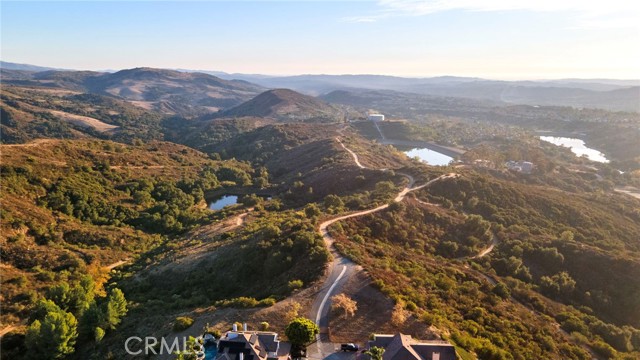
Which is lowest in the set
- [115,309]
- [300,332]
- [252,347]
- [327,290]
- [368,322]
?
[115,309]

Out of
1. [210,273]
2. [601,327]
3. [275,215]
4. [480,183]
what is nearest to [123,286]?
[210,273]

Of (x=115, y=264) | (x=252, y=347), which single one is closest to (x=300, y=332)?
(x=252, y=347)

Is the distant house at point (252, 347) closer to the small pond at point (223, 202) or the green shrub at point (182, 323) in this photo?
the green shrub at point (182, 323)

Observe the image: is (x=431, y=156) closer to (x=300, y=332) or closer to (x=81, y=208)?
(x=81, y=208)

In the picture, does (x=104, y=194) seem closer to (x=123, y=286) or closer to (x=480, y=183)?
(x=123, y=286)

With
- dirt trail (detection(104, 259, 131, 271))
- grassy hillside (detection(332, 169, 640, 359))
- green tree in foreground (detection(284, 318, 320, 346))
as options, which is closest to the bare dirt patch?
grassy hillside (detection(332, 169, 640, 359))

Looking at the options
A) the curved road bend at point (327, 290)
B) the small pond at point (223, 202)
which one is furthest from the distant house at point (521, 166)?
the curved road bend at point (327, 290)
